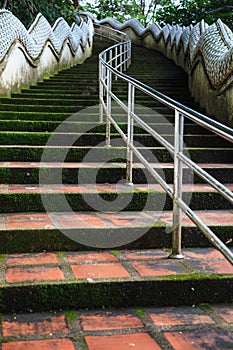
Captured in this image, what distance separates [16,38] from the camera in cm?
680

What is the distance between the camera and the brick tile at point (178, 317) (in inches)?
89.1

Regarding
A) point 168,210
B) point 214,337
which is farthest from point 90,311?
point 168,210

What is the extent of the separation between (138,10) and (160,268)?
25.6 meters

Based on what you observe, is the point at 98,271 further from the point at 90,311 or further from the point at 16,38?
the point at 16,38

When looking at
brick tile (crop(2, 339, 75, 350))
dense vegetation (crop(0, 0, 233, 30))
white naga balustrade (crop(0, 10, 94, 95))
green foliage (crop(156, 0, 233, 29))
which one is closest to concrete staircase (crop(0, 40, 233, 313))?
brick tile (crop(2, 339, 75, 350))

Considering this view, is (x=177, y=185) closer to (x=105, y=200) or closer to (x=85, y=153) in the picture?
(x=105, y=200)

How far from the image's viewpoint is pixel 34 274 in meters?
2.51

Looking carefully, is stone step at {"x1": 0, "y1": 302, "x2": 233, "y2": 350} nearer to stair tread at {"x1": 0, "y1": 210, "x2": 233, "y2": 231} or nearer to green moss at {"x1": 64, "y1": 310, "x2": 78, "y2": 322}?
green moss at {"x1": 64, "y1": 310, "x2": 78, "y2": 322}

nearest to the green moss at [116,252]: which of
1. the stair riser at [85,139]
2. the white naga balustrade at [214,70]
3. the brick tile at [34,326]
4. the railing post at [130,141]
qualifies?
the brick tile at [34,326]

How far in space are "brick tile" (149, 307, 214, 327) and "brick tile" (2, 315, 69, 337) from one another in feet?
1.36

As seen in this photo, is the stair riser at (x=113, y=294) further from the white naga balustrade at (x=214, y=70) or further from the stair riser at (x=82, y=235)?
the white naga balustrade at (x=214, y=70)

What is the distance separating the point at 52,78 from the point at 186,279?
22.5ft

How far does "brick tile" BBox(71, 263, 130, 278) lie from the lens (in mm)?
2525

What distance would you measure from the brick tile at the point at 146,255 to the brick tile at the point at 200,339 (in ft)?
2.42
